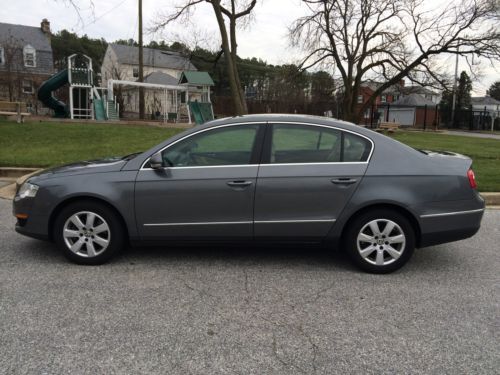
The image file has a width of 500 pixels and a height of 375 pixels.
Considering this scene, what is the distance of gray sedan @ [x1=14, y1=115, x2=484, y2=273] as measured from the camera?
4.41 meters

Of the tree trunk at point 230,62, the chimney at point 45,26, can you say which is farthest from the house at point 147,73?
the tree trunk at point 230,62

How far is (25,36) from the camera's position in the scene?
45.5 meters

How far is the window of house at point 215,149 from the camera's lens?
453 cm

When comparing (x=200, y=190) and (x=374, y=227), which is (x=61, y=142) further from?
(x=374, y=227)

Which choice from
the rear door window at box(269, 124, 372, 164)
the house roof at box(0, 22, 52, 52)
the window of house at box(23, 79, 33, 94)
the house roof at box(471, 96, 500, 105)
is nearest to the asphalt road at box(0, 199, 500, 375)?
the rear door window at box(269, 124, 372, 164)

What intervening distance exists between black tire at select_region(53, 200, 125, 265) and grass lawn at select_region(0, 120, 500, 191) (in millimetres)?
6003

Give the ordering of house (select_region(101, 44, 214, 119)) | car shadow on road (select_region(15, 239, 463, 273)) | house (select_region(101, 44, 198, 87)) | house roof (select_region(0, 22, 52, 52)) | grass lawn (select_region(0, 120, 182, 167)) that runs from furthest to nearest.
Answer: house (select_region(101, 44, 198, 87)), house (select_region(101, 44, 214, 119)), house roof (select_region(0, 22, 52, 52)), grass lawn (select_region(0, 120, 182, 167)), car shadow on road (select_region(15, 239, 463, 273))

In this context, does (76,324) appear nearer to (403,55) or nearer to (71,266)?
(71,266)

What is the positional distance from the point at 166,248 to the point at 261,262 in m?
1.18

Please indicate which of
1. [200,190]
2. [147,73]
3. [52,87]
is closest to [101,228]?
[200,190]

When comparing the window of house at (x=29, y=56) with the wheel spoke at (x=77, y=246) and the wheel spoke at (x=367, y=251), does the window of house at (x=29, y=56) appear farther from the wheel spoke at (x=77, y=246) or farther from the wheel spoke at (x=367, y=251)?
the wheel spoke at (x=367, y=251)

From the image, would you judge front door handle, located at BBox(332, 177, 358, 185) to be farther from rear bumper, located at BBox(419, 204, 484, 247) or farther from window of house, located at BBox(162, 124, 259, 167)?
window of house, located at BBox(162, 124, 259, 167)

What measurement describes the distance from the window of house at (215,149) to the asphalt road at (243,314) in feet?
3.60

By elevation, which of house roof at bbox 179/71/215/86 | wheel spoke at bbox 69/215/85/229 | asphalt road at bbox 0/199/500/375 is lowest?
asphalt road at bbox 0/199/500/375
